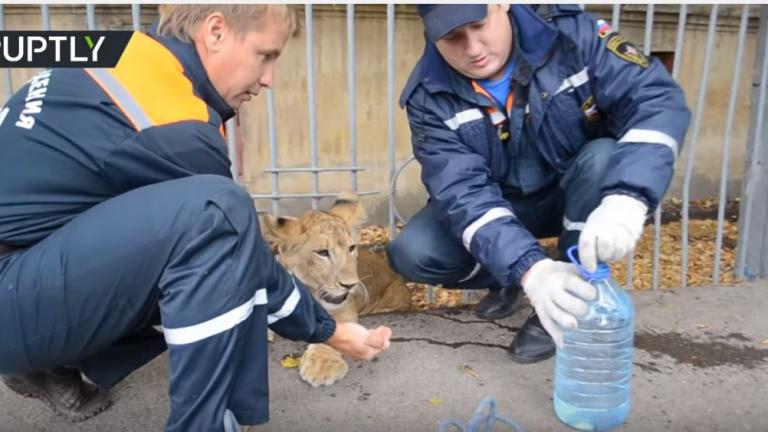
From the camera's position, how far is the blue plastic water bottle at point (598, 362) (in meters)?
2.61

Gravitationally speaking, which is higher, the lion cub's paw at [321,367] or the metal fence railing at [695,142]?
the metal fence railing at [695,142]

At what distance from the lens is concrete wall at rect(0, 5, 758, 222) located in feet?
19.2

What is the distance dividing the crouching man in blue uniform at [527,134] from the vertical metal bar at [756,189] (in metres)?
1.32

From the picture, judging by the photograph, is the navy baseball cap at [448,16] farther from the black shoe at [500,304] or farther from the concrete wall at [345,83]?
the concrete wall at [345,83]

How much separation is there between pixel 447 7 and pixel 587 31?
0.61 m

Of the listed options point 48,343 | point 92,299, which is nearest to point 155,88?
point 92,299

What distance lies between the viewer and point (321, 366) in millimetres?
2873

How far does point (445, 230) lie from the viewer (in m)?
3.21

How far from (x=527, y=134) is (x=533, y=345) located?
0.84m

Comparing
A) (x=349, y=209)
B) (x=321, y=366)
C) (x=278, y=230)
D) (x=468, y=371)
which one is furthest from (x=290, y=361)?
(x=349, y=209)

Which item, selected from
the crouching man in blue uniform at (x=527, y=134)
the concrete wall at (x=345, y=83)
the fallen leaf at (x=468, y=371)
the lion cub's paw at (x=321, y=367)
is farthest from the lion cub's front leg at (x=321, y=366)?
the concrete wall at (x=345, y=83)

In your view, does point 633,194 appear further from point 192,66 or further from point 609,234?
point 192,66

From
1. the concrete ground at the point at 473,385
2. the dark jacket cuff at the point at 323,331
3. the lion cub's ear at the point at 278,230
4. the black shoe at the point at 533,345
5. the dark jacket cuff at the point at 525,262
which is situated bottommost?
the concrete ground at the point at 473,385

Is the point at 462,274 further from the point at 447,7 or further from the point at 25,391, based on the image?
the point at 25,391
